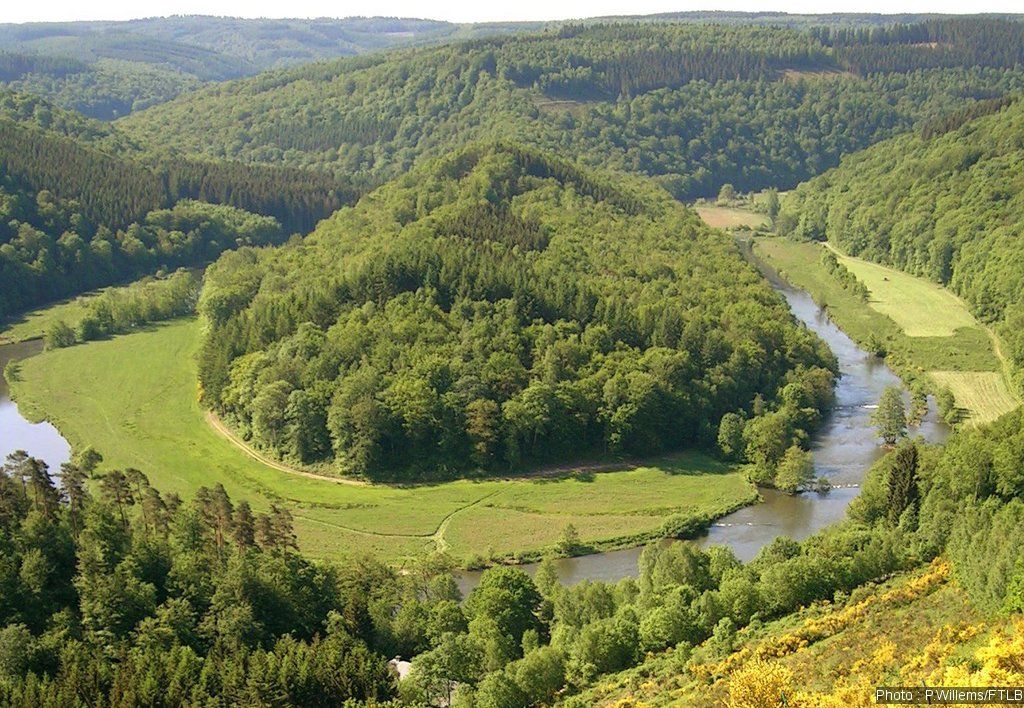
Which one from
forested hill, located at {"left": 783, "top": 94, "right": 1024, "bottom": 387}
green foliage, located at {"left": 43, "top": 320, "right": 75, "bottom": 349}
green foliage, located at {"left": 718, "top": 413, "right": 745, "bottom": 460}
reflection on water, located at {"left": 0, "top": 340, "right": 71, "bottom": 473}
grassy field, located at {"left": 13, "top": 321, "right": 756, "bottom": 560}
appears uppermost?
forested hill, located at {"left": 783, "top": 94, "right": 1024, "bottom": 387}

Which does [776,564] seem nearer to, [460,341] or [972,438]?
[972,438]

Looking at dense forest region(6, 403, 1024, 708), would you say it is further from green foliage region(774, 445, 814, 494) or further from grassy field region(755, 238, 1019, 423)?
grassy field region(755, 238, 1019, 423)

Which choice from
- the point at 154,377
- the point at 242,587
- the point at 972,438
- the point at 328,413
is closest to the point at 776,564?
the point at 972,438

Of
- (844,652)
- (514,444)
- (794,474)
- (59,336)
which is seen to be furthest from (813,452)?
(59,336)

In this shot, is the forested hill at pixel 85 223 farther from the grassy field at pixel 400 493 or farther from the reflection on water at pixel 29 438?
the grassy field at pixel 400 493

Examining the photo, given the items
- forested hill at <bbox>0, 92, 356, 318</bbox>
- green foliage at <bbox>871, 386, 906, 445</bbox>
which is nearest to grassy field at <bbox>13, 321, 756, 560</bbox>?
green foliage at <bbox>871, 386, 906, 445</bbox>

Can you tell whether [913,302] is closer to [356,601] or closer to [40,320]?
[356,601]

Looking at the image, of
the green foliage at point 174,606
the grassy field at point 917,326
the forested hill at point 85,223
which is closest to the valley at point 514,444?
the green foliage at point 174,606
